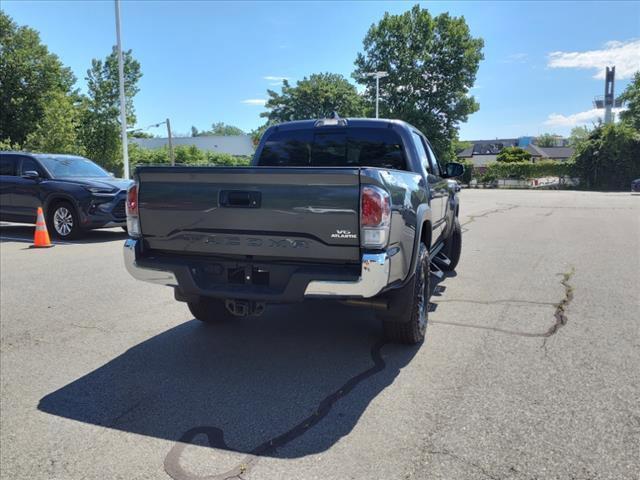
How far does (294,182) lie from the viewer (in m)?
3.53

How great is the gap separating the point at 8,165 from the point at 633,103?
59935 mm

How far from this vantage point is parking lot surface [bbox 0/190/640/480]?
2793 millimetres

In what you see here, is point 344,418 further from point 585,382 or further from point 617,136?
point 617,136

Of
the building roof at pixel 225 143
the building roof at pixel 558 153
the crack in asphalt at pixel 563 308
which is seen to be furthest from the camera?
the building roof at pixel 558 153

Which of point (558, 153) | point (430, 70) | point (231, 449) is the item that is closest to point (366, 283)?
point (231, 449)

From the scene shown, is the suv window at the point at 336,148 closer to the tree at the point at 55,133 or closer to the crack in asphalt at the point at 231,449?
the crack in asphalt at the point at 231,449

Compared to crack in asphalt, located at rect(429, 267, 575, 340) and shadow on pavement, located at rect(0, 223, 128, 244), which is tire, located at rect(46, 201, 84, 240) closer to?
shadow on pavement, located at rect(0, 223, 128, 244)

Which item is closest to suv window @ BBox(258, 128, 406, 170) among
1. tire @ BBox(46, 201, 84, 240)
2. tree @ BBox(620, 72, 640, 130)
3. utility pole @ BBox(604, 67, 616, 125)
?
tire @ BBox(46, 201, 84, 240)

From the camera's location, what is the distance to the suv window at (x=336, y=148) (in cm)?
520

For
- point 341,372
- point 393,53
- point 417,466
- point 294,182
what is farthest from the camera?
point 393,53

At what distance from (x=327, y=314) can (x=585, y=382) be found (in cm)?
253

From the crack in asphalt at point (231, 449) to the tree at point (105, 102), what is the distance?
3891cm

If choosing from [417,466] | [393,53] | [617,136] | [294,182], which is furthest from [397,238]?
[393,53]

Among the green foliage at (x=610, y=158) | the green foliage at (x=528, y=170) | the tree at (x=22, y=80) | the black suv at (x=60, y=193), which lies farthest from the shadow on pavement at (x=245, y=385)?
the green foliage at (x=528, y=170)
